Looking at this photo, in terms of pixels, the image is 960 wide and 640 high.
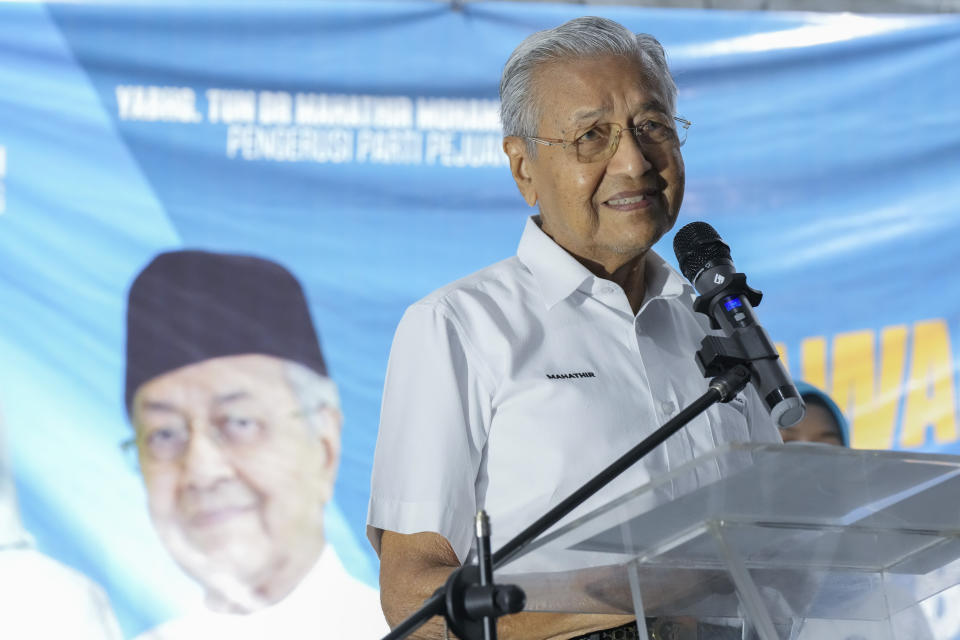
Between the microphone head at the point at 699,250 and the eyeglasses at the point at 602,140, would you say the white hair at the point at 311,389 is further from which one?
the microphone head at the point at 699,250

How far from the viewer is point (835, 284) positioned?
313 cm

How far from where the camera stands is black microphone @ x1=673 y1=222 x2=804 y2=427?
1.10m

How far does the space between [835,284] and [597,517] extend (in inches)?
92.9

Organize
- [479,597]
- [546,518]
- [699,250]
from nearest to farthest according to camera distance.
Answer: [479,597], [546,518], [699,250]

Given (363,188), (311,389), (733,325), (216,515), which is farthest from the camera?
(363,188)

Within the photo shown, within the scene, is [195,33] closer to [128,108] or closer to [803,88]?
[128,108]

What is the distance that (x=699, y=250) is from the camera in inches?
50.8

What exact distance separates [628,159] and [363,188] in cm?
153

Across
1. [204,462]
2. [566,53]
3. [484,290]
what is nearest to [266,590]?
[204,462]

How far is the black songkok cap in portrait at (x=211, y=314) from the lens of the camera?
288 centimetres

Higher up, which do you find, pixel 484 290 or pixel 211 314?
pixel 211 314

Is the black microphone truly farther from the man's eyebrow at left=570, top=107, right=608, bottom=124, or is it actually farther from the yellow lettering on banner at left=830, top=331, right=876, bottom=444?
the yellow lettering on banner at left=830, top=331, right=876, bottom=444

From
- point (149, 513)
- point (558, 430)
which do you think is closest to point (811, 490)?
point (558, 430)

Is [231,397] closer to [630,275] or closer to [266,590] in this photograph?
[266,590]
